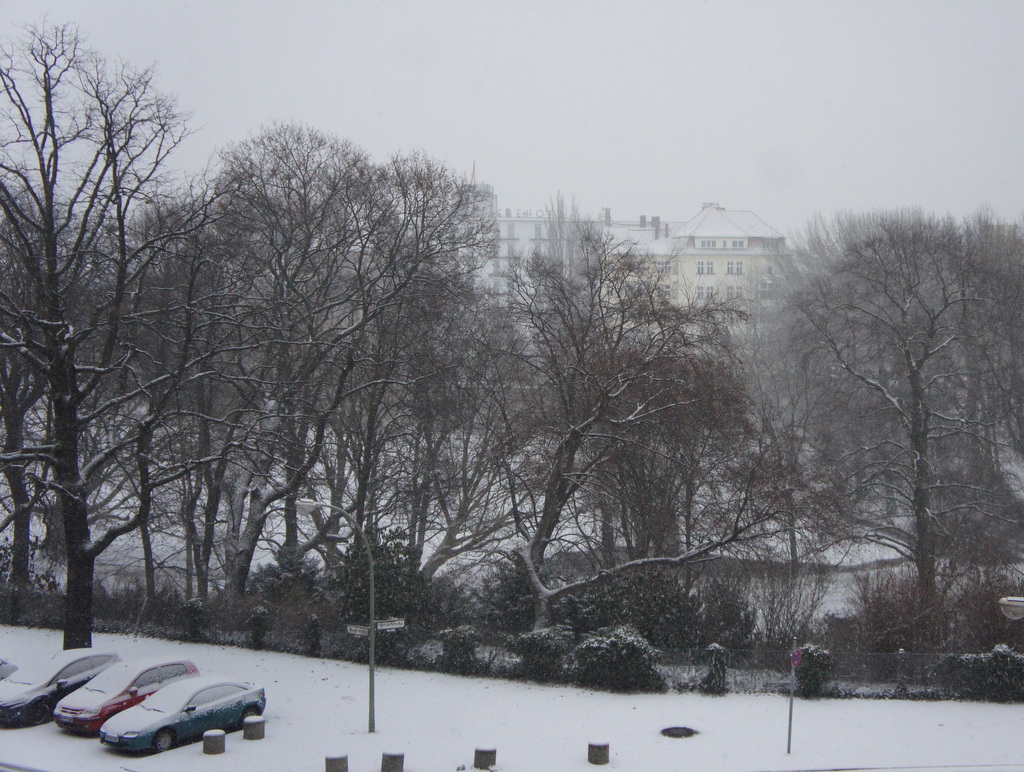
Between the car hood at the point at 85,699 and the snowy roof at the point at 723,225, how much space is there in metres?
96.9

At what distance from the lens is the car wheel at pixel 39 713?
62.5 feet

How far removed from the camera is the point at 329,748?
18.5 metres

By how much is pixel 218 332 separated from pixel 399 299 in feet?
21.3

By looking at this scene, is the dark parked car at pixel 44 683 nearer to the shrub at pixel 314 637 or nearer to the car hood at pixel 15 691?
the car hood at pixel 15 691

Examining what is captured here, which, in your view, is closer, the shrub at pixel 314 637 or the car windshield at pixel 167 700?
the car windshield at pixel 167 700

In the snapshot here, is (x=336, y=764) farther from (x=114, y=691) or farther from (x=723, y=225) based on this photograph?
(x=723, y=225)

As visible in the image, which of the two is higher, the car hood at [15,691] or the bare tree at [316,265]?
the bare tree at [316,265]

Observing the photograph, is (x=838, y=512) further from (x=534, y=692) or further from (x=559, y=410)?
(x=534, y=692)

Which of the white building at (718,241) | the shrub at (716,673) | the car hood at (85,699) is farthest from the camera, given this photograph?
the white building at (718,241)

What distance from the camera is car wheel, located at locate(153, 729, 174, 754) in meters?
17.5

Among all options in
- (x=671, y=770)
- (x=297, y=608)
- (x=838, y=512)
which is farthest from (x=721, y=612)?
(x=297, y=608)

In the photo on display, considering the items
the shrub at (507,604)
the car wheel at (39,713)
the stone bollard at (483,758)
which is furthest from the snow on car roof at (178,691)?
the shrub at (507,604)

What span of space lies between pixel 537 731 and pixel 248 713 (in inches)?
241

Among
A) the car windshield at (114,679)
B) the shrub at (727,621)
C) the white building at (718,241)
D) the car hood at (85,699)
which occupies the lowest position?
the car hood at (85,699)
